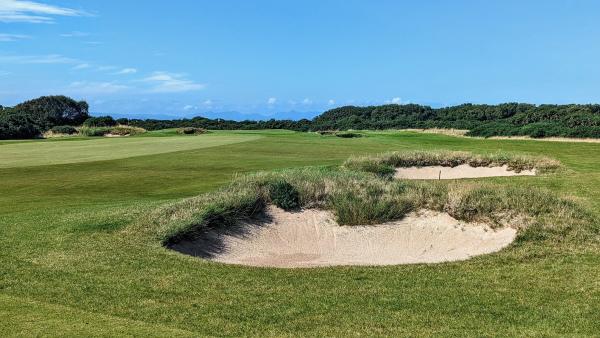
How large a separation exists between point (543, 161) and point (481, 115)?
70094 millimetres

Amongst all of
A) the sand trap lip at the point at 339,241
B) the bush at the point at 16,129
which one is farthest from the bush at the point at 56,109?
the sand trap lip at the point at 339,241

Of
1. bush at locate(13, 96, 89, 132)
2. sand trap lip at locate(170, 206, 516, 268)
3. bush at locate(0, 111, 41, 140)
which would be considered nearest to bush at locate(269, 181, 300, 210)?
sand trap lip at locate(170, 206, 516, 268)

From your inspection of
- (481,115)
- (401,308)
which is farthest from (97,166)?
(481,115)

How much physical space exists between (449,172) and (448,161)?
0.98 metres

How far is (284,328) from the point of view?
742cm

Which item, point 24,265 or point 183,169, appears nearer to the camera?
point 24,265

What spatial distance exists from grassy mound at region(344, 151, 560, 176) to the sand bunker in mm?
292

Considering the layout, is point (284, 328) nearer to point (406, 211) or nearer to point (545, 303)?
point (545, 303)

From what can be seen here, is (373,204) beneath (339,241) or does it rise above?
above

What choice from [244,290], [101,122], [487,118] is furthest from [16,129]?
[487,118]

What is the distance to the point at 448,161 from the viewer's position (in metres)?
29.9

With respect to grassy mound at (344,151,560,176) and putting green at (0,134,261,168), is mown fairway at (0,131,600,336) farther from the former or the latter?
putting green at (0,134,261,168)

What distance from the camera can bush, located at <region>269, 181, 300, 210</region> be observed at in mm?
15781

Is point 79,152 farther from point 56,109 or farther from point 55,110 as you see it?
point 56,109
